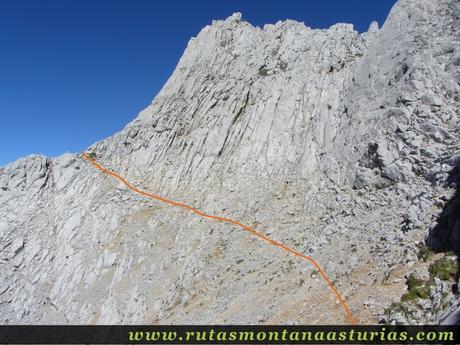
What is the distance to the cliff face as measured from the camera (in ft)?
60.3

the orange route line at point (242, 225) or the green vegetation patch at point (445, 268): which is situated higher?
the orange route line at point (242, 225)

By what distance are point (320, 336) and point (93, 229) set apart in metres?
24.4

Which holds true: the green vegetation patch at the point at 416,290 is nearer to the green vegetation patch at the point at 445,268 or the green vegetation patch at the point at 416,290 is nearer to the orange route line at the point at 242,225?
the green vegetation patch at the point at 445,268

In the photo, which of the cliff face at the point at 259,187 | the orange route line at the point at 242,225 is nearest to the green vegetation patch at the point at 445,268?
the cliff face at the point at 259,187

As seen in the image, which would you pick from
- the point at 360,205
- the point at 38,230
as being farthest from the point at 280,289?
the point at 38,230

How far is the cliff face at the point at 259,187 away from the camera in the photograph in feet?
60.3

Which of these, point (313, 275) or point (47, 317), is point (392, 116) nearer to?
point (313, 275)

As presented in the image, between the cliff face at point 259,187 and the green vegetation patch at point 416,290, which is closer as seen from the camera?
the green vegetation patch at point 416,290

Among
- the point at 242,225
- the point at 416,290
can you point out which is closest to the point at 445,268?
the point at 416,290

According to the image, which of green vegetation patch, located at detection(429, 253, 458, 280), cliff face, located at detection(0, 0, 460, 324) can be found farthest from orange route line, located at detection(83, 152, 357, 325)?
green vegetation patch, located at detection(429, 253, 458, 280)

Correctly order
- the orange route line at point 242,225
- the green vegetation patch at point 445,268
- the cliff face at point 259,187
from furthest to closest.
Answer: the cliff face at point 259,187, the orange route line at point 242,225, the green vegetation patch at point 445,268

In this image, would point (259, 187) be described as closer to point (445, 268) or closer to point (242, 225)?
point (242, 225)

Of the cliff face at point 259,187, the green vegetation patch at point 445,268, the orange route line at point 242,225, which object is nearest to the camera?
the green vegetation patch at point 445,268

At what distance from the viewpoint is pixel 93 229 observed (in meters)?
32.0
